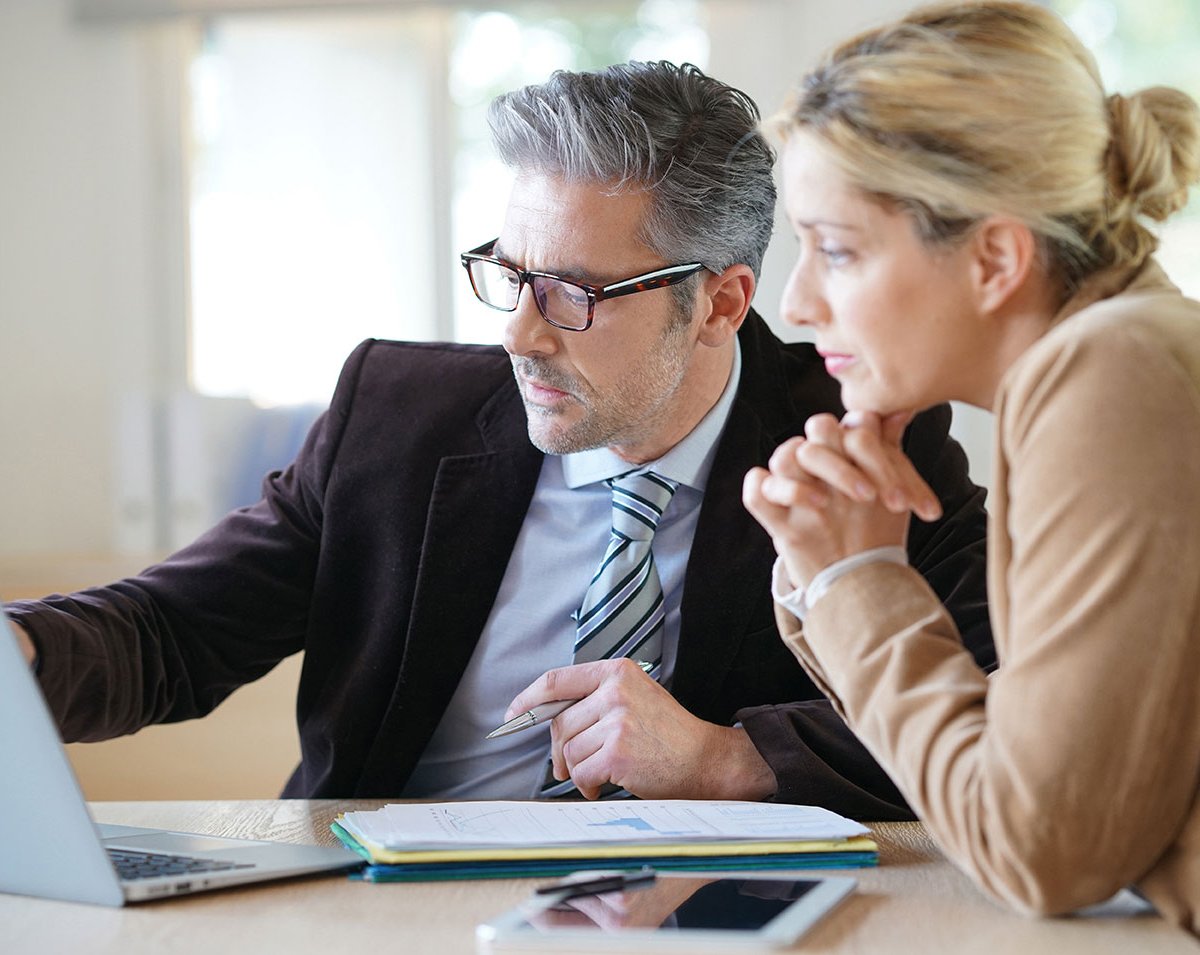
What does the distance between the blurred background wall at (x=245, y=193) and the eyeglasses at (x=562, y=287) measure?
1.45 m

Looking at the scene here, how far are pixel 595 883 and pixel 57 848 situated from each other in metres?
0.38

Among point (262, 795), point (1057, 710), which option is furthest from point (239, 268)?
point (1057, 710)

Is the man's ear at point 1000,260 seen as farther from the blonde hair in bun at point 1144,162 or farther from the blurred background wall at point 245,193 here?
the blurred background wall at point 245,193

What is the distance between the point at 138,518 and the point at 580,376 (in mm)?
1753

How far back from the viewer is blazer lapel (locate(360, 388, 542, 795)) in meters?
1.59

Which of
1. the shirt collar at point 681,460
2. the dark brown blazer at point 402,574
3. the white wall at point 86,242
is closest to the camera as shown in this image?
the dark brown blazer at point 402,574

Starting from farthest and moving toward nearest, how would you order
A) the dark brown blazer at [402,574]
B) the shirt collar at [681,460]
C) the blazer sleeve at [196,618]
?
the shirt collar at [681,460]
the dark brown blazer at [402,574]
the blazer sleeve at [196,618]

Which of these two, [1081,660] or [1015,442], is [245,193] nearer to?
[1015,442]

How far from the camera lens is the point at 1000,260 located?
0.94 m

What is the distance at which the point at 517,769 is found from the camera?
1.61 m

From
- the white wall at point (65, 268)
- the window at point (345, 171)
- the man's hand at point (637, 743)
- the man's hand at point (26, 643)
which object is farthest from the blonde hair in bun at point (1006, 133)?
the white wall at point (65, 268)

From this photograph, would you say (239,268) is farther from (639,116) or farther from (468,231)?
(639,116)

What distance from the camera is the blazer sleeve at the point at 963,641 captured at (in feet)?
4.16

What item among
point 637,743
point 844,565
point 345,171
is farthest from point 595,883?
point 345,171
